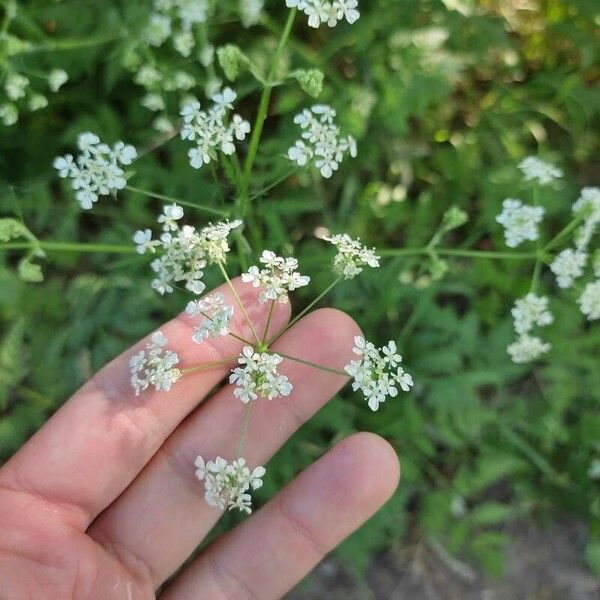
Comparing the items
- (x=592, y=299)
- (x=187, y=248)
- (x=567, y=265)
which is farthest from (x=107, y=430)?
(x=592, y=299)

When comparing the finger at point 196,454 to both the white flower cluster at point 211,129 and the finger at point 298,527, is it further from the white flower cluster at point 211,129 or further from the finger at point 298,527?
the white flower cluster at point 211,129

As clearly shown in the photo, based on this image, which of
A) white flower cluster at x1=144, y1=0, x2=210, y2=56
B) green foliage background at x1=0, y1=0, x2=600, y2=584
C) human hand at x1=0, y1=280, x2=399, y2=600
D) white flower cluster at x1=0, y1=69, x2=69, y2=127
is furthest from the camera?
green foliage background at x1=0, y1=0, x2=600, y2=584

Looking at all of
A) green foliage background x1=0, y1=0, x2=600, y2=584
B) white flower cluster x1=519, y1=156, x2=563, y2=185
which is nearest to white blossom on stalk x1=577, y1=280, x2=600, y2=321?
white flower cluster x1=519, y1=156, x2=563, y2=185

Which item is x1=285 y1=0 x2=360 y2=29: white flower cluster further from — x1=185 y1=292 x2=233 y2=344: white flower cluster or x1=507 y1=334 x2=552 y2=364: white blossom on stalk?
x1=507 y1=334 x2=552 y2=364: white blossom on stalk

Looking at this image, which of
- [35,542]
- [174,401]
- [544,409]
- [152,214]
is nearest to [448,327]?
[544,409]

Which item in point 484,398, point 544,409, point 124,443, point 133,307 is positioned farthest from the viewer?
point 484,398

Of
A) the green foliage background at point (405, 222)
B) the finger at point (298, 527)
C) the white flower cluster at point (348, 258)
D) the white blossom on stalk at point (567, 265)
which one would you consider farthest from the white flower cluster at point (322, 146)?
the finger at point (298, 527)

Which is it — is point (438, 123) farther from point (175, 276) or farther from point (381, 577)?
point (381, 577)
